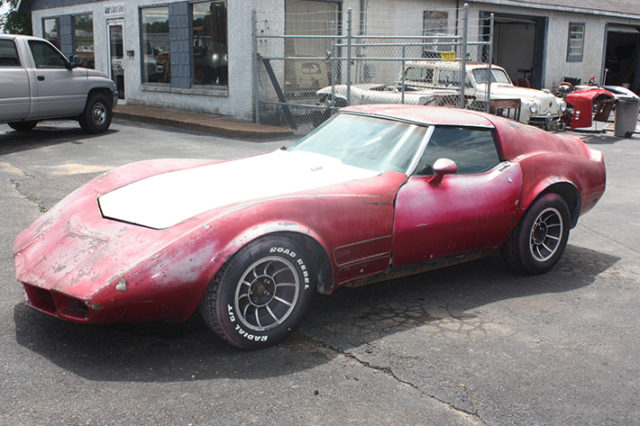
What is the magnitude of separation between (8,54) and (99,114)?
7.45 ft

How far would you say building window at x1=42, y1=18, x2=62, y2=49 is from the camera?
68.4 feet

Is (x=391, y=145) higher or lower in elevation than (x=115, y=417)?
higher

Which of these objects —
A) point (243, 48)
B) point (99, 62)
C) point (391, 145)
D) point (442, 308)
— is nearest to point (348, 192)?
point (391, 145)

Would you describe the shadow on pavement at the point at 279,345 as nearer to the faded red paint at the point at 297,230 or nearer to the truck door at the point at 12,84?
the faded red paint at the point at 297,230

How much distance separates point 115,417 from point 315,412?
89 centimetres

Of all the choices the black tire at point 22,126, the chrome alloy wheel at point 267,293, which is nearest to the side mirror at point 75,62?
the black tire at point 22,126

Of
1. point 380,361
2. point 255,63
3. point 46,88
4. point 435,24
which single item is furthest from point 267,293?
point 435,24

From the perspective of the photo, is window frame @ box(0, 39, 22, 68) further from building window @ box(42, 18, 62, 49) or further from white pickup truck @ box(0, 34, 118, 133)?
Answer: building window @ box(42, 18, 62, 49)

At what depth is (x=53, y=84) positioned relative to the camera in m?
11.5

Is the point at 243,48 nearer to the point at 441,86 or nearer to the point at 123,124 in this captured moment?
the point at 123,124

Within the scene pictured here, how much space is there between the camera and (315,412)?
2924mm

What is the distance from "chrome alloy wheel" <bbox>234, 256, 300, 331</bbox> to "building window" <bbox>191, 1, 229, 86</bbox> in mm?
12180

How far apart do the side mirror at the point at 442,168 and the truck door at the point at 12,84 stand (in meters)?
8.95

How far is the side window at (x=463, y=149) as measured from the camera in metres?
4.44
